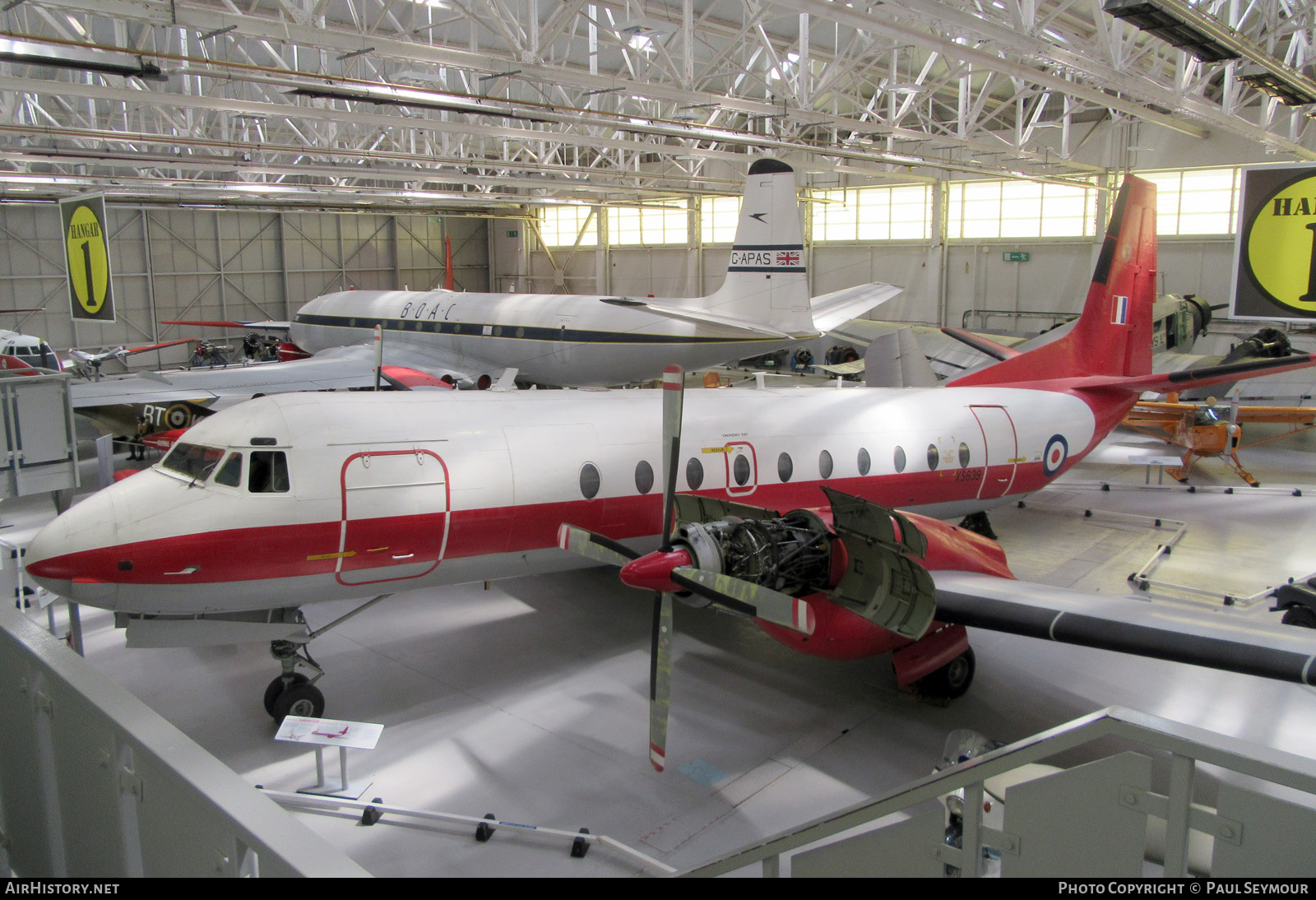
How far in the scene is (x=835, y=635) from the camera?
879 cm

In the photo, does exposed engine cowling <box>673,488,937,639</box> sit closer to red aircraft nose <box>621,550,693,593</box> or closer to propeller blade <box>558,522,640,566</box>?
red aircraft nose <box>621,550,693,593</box>

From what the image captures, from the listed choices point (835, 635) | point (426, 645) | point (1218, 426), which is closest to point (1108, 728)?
point (835, 635)

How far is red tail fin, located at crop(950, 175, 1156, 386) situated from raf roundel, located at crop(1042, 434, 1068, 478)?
4.80 feet

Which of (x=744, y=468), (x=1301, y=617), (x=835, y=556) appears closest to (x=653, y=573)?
(x=835, y=556)

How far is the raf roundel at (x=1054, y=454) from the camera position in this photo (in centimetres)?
1448

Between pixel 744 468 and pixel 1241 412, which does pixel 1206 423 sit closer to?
pixel 1241 412

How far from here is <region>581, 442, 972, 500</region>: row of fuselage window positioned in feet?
35.1

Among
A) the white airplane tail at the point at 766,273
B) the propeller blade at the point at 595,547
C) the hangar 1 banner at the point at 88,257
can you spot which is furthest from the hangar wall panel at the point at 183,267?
the propeller blade at the point at 595,547

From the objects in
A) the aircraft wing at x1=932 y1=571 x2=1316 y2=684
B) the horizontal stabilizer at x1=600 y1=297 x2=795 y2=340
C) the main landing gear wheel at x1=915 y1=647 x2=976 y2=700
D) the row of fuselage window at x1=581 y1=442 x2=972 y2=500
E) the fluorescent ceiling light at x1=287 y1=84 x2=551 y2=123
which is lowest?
the main landing gear wheel at x1=915 y1=647 x2=976 y2=700

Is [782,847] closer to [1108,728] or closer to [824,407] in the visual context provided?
[1108,728]

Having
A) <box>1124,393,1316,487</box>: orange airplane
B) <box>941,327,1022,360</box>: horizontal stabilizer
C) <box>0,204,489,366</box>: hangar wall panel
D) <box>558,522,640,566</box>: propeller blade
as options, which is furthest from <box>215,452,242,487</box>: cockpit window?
<box>0,204,489,366</box>: hangar wall panel

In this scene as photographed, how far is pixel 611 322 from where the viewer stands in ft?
74.3

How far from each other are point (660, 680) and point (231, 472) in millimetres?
4934

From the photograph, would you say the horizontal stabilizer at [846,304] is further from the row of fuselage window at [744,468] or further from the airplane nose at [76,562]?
the airplane nose at [76,562]
